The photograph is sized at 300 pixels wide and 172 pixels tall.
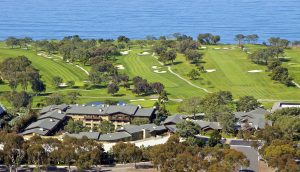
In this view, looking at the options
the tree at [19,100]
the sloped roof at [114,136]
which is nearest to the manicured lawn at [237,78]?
the sloped roof at [114,136]

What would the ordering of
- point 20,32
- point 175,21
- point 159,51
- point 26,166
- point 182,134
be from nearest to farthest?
point 26,166 → point 182,134 → point 159,51 → point 20,32 → point 175,21

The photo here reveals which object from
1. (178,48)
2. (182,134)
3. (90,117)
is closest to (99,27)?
(178,48)

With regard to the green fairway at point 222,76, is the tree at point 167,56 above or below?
above

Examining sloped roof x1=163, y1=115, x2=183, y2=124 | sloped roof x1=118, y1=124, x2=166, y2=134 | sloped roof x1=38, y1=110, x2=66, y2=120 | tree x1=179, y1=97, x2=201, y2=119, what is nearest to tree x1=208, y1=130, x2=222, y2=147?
sloped roof x1=163, y1=115, x2=183, y2=124

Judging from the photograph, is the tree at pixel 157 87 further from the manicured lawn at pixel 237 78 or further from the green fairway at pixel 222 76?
the manicured lawn at pixel 237 78

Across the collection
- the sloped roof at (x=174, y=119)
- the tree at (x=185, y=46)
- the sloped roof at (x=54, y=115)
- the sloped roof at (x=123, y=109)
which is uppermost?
the tree at (x=185, y=46)

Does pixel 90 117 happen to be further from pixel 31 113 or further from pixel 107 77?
pixel 107 77

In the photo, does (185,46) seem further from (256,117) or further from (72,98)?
(256,117)
